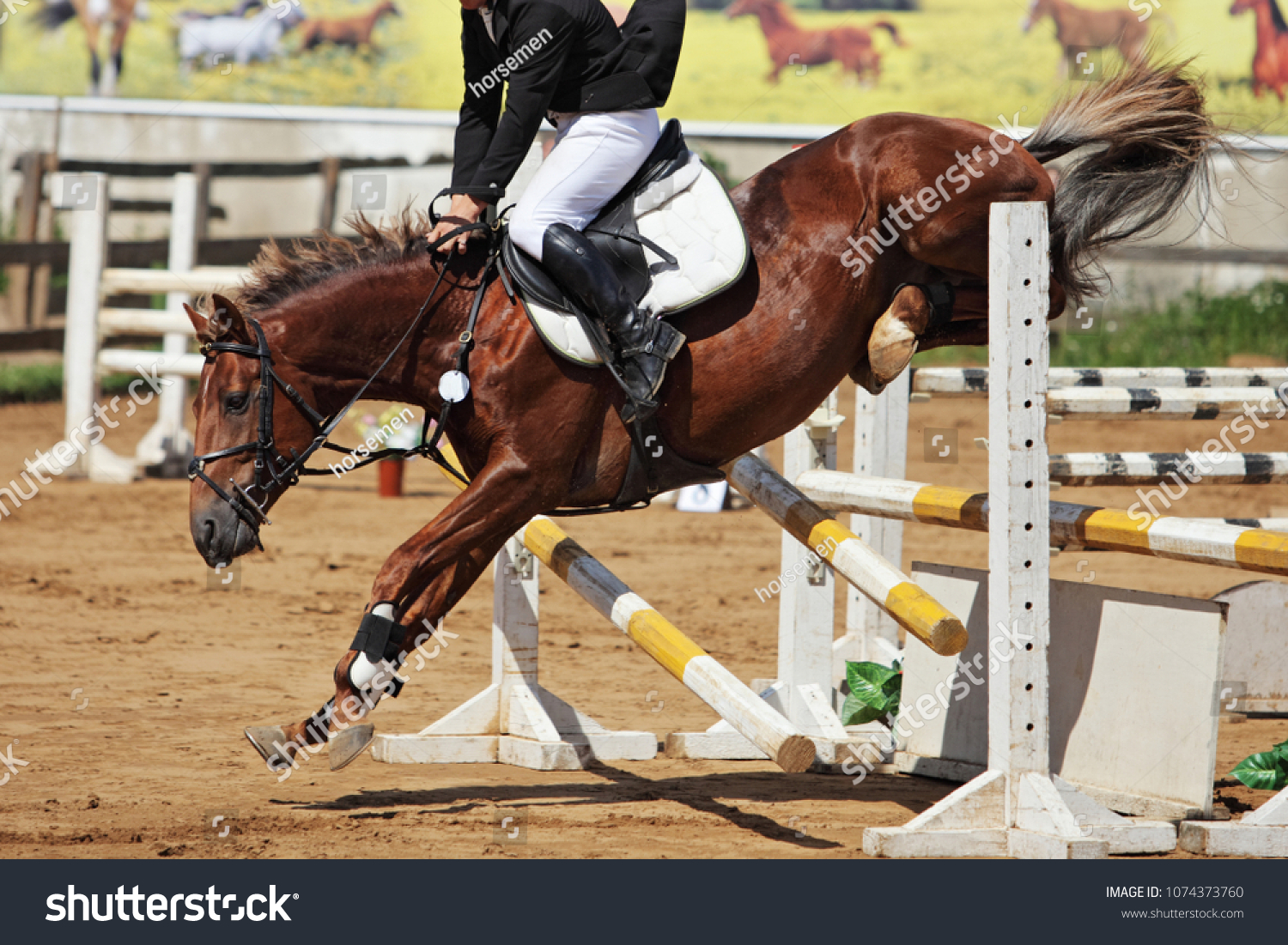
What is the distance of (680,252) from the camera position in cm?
362

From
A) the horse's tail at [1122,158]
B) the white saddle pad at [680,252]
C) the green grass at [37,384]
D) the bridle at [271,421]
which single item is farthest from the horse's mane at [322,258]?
the green grass at [37,384]

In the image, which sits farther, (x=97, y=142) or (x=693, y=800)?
(x=97, y=142)

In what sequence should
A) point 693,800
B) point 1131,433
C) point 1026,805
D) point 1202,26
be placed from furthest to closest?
point 1202,26 → point 1131,433 → point 693,800 → point 1026,805

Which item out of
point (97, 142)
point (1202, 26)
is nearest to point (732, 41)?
point (1202, 26)

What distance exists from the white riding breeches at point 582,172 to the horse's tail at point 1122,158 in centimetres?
118

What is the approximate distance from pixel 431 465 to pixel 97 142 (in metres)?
6.95

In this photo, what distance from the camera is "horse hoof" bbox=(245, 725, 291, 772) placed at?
11.6ft

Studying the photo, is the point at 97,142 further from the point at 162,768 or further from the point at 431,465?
the point at 162,768

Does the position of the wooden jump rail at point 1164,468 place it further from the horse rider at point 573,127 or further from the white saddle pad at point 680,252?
the horse rider at point 573,127

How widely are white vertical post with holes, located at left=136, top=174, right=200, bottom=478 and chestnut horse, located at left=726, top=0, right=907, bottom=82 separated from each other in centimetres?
894

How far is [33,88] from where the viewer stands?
642 inches

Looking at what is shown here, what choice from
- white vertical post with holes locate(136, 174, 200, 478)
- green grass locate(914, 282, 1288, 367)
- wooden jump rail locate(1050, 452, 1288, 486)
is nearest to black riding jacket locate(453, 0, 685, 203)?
wooden jump rail locate(1050, 452, 1288, 486)

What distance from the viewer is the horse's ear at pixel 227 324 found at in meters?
3.51

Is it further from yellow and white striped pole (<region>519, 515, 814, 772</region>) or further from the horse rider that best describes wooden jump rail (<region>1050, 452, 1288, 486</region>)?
the horse rider
